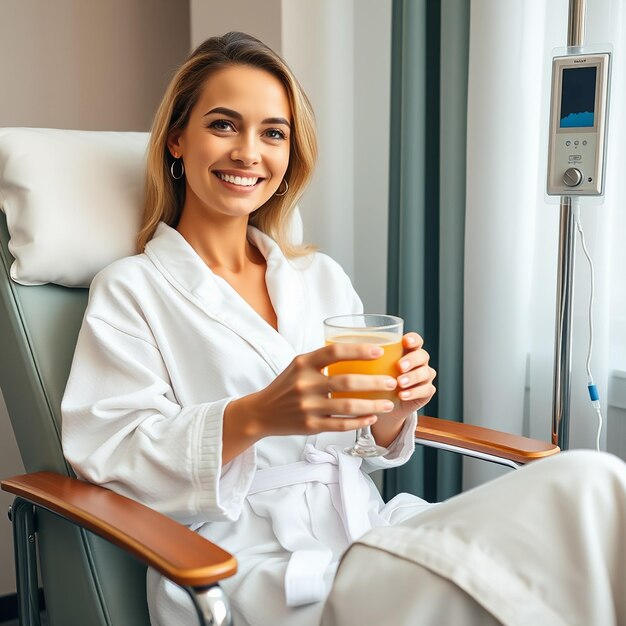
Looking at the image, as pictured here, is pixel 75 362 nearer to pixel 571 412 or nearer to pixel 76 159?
pixel 76 159

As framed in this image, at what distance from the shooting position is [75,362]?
1573mm

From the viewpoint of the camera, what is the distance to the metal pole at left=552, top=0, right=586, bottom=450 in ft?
5.80

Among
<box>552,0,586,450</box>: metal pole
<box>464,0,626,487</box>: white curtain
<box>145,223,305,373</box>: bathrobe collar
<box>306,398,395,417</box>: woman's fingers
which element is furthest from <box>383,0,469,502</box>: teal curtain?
<box>306,398,395,417</box>: woman's fingers

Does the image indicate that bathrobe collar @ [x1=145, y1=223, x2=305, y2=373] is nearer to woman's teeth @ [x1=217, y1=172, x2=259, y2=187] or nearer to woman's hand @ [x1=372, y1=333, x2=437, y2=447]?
woman's teeth @ [x1=217, y1=172, x2=259, y2=187]

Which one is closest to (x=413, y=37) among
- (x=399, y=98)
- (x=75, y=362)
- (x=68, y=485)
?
(x=399, y=98)

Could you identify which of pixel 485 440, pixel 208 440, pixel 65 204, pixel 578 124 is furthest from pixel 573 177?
pixel 65 204

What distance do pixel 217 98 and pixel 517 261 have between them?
80 centimetres

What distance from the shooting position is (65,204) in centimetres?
172

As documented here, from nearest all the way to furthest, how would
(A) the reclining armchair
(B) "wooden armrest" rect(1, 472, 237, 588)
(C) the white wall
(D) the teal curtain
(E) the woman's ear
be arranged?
(B) "wooden armrest" rect(1, 472, 237, 588), (A) the reclining armchair, (E) the woman's ear, (D) the teal curtain, (C) the white wall

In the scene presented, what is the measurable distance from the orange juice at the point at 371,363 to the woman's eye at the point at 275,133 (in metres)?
0.60

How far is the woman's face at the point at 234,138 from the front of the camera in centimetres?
171

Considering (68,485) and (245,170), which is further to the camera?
(245,170)

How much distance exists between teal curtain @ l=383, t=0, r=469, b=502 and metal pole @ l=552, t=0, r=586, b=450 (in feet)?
1.41

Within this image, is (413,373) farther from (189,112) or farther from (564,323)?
(189,112)
